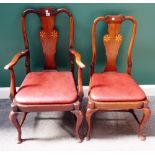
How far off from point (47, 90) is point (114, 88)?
1.58 feet

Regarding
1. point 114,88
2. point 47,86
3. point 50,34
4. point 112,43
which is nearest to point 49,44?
point 50,34

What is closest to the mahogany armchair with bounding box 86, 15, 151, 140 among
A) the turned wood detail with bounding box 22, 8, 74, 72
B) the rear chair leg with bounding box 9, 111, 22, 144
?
the turned wood detail with bounding box 22, 8, 74, 72

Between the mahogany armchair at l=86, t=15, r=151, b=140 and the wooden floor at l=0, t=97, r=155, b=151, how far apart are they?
0.09 metres

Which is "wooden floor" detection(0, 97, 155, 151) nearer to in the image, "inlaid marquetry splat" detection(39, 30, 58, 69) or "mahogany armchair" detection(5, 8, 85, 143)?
"mahogany armchair" detection(5, 8, 85, 143)

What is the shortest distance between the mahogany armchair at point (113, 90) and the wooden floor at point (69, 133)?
0.28 ft

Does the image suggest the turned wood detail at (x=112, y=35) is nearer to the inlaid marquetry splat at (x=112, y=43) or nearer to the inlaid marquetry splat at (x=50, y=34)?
the inlaid marquetry splat at (x=112, y=43)

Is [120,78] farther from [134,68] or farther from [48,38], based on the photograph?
[48,38]

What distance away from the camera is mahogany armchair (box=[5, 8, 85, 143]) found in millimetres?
1756

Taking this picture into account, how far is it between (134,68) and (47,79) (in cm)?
90

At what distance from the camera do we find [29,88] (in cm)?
185

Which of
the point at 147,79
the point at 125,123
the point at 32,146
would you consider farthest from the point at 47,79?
the point at 147,79

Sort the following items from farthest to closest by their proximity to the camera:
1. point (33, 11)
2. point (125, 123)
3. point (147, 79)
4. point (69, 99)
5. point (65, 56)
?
point (147, 79) → point (65, 56) → point (125, 123) → point (33, 11) → point (69, 99)

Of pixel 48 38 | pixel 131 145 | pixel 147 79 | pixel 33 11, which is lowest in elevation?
pixel 131 145

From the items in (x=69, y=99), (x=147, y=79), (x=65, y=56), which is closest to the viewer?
(x=69, y=99)
